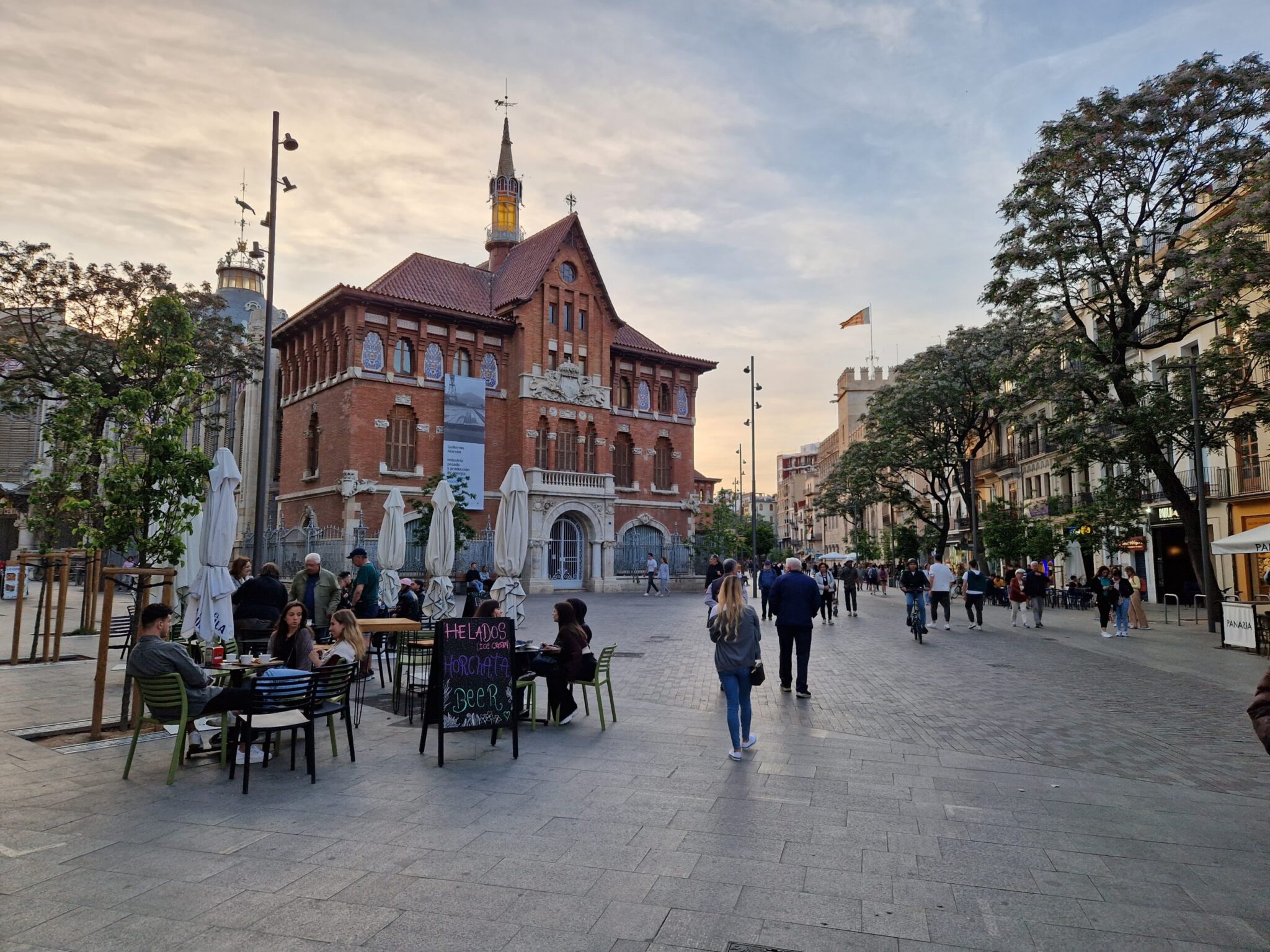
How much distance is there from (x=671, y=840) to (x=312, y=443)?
3758cm

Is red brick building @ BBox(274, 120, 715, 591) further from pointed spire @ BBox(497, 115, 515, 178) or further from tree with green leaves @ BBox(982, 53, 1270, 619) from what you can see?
tree with green leaves @ BBox(982, 53, 1270, 619)

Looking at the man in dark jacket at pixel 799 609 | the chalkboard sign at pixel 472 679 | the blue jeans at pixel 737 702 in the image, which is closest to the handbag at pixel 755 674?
the blue jeans at pixel 737 702

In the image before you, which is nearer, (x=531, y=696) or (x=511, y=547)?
(x=531, y=696)

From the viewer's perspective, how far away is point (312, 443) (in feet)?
127

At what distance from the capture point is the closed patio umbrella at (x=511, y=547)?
1341 centimetres

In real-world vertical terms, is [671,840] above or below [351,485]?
below

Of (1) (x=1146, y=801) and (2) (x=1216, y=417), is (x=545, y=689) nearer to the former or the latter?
(1) (x=1146, y=801)

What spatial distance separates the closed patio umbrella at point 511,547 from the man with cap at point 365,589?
6.32 ft

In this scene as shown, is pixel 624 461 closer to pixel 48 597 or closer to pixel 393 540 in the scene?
pixel 393 540

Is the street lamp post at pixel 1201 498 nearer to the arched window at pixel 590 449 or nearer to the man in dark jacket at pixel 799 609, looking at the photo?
the man in dark jacket at pixel 799 609

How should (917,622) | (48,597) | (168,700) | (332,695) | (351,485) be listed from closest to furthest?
(168,700) → (332,695) → (48,597) → (917,622) → (351,485)

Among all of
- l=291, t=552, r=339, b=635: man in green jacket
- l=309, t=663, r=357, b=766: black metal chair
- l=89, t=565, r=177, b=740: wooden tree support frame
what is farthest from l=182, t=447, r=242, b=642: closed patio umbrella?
l=309, t=663, r=357, b=766: black metal chair

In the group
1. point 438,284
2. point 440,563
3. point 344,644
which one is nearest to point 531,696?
point 344,644

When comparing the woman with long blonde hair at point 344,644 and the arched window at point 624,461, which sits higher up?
the arched window at point 624,461
